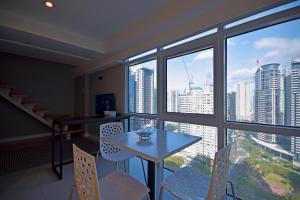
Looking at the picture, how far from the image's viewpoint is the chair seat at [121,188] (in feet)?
3.70

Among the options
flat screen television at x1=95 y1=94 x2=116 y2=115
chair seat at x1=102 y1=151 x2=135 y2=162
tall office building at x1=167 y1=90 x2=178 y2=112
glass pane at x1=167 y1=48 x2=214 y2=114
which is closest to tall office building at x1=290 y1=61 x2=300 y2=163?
glass pane at x1=167 y1=48 x2=214 y2=114

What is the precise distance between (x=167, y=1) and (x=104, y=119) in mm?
2207

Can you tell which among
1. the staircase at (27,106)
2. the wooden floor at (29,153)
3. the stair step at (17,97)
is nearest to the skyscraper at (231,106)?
the wooden floor at (29,153)

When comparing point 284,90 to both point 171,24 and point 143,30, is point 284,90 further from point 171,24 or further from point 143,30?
point 143,30

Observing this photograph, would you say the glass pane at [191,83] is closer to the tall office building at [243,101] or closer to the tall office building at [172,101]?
the tall office building at [172,101]

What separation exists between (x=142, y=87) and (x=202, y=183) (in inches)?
87.3

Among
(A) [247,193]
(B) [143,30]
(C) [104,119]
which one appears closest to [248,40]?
(B) [143,30]

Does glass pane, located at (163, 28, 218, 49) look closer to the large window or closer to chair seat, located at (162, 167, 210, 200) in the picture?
the large window

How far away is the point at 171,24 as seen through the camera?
2172mm

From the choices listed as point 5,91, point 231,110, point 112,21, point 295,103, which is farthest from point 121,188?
point 5,91

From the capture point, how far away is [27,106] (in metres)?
4.23

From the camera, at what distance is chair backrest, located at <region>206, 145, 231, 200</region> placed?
94 cm

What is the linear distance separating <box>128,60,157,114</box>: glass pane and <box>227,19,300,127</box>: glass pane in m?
1.40

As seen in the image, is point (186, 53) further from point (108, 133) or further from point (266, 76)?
point (108, 133)
